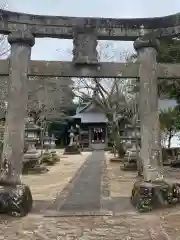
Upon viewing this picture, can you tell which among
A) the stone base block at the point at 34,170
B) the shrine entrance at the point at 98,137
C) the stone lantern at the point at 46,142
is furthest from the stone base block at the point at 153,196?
the shrine entrance at the point at 98,137

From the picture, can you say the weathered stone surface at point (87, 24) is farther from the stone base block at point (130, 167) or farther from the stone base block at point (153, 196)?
the stone base block at point (130, 167)

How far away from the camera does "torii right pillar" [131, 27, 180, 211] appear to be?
7.65m

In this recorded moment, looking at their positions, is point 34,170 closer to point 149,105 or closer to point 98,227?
point 149,105

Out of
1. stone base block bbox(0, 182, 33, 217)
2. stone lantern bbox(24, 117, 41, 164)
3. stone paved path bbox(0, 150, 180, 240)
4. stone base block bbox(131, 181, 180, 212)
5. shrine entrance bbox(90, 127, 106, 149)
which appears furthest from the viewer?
shrine entrance bbox(90, 127, 106, 149)

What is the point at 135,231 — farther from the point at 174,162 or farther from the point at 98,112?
the point at 98,112

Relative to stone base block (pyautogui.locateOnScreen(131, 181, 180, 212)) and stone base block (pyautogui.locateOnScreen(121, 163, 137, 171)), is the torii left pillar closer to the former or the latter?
stone base block (pyautogui.locateOnScreen(131, 181, 180, 212))

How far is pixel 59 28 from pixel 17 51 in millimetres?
1196

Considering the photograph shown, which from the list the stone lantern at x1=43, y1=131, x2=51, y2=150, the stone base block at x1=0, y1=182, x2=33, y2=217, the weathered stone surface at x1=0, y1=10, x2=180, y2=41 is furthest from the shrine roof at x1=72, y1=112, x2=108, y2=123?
Result: the stone base block at x1=0, y1=182, x2=33, y2=217

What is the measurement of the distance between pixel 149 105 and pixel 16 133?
319cm

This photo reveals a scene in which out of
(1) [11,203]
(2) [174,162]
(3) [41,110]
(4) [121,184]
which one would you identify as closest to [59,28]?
(1) [11,203]

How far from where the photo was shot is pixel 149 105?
8.10m

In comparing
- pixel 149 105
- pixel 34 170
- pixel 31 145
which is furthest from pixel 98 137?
pixel 149 105

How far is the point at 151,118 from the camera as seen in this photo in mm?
8055

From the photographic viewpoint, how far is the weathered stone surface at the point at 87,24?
27.0ft
